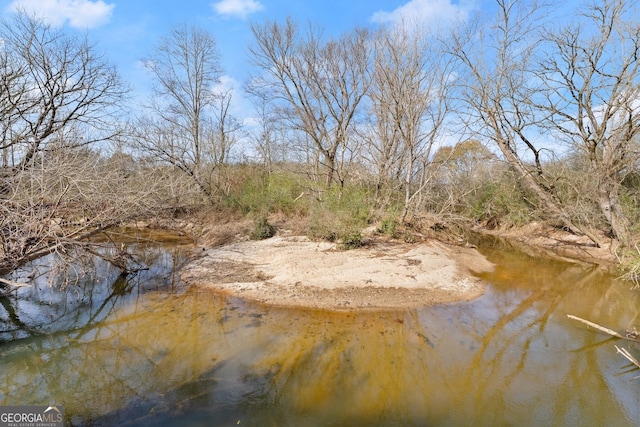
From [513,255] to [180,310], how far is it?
11.7 meters

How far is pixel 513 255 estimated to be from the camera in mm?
12102

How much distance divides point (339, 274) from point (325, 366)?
3832mm

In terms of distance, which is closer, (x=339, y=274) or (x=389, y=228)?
(x=339, y=274)

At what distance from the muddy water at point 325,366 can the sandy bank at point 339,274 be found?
22.7 inches

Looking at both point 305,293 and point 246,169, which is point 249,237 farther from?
point 246,169

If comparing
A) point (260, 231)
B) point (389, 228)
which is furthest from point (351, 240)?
point (260, 231)

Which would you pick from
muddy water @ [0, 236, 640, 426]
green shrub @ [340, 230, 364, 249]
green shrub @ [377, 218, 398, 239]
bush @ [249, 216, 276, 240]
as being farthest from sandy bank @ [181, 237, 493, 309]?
bush @ [249, 216, 276, 240]

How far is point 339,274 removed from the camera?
331 inches

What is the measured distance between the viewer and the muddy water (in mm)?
3777

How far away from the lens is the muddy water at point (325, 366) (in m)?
3.78

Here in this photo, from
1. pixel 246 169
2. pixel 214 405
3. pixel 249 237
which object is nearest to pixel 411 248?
pixel 249 237

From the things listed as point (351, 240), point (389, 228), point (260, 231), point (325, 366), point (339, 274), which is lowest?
point (325, 366)

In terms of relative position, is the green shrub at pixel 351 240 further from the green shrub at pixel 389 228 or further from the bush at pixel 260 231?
the bush at pixel 260 231

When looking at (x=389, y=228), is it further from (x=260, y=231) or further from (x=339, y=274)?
(x=260, y=231)
